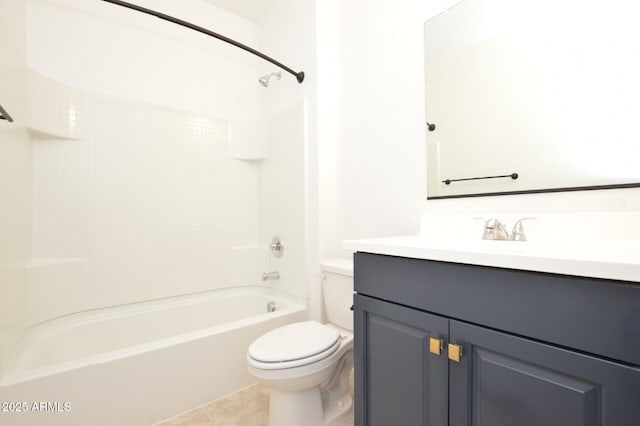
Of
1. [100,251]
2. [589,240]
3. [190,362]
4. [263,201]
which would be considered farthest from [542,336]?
[100,251]

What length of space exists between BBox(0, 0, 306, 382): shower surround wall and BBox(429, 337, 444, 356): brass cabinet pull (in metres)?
1.19

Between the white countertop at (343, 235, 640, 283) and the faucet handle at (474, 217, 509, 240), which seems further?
the faucet handle at (474, 217, 509, 240)

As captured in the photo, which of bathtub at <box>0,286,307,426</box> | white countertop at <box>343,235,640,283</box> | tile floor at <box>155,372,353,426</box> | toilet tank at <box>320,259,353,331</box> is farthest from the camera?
toilet tank at <box>320,259,353,331</box>

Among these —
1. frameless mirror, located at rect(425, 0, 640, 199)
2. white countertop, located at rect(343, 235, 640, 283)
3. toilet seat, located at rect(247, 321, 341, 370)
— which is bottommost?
toilet seat, located at rect(247, 321, 341, 370)

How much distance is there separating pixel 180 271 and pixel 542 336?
6.75 ft

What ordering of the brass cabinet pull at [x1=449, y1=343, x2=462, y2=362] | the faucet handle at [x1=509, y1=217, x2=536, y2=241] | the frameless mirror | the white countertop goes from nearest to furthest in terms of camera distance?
the white countertop < the brass cabinet pull at [x1=449, y1=343, x2=462, y2=362] < the frameless mirror < the faucet handle at [x1=509, y1=217, x2=536, y2=241]

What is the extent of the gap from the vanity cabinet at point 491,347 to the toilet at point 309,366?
0.74 feet

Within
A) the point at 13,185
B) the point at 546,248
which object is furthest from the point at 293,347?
the point at 13,185

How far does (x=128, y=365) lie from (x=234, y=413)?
1.80ft

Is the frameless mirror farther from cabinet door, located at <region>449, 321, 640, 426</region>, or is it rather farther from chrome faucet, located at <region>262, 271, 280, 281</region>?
chrome faucet, located at <region>262, 271, 280, 281</region>

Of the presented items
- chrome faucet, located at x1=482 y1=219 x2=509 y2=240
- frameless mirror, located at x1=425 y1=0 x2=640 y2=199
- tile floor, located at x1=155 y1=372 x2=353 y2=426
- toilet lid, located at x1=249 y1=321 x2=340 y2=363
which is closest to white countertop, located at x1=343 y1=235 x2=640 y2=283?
chrome faucet, located at x1=482 y1=219 x2=509 y2=240

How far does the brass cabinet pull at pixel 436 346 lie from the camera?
764 millimetres

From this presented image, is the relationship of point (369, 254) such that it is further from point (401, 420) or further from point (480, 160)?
point (480, 160)

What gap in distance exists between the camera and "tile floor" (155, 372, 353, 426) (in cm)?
132
